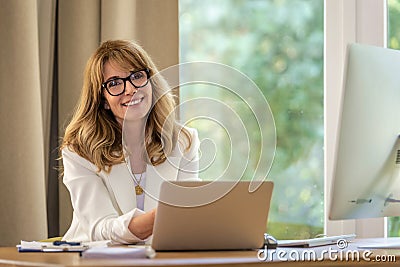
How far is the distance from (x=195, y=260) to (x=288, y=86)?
167 cm

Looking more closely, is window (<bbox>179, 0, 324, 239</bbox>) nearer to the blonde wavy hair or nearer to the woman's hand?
the blonde wavy hair

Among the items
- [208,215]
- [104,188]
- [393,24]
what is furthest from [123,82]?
[393,24]

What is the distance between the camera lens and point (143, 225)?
6.62 feet

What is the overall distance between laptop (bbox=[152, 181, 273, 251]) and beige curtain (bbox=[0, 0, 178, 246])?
1.21 m

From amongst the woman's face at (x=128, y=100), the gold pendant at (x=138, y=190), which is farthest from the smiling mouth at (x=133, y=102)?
the gold pendant at (x=138, y=190)

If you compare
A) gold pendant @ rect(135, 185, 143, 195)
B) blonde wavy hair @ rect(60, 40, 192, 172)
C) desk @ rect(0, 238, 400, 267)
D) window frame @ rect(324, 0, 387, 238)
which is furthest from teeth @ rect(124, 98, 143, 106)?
window frame @ rect(324, 0, 387, 238)

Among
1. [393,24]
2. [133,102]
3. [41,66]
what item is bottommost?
[133,102]

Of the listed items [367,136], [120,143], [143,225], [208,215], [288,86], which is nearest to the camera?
[208,215]

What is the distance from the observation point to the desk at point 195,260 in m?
1.44

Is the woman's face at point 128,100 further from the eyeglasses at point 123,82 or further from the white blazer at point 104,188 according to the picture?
the white blazer at point 104,188

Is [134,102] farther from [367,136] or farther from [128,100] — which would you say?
[367,136]

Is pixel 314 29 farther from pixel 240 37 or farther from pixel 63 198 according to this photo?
pixel 63 198

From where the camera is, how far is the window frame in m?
2.92

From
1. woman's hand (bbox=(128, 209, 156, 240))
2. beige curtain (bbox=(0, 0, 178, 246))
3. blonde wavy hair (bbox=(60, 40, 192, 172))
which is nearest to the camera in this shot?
woman's hand (bbox=(128, 209, 156, 240))
